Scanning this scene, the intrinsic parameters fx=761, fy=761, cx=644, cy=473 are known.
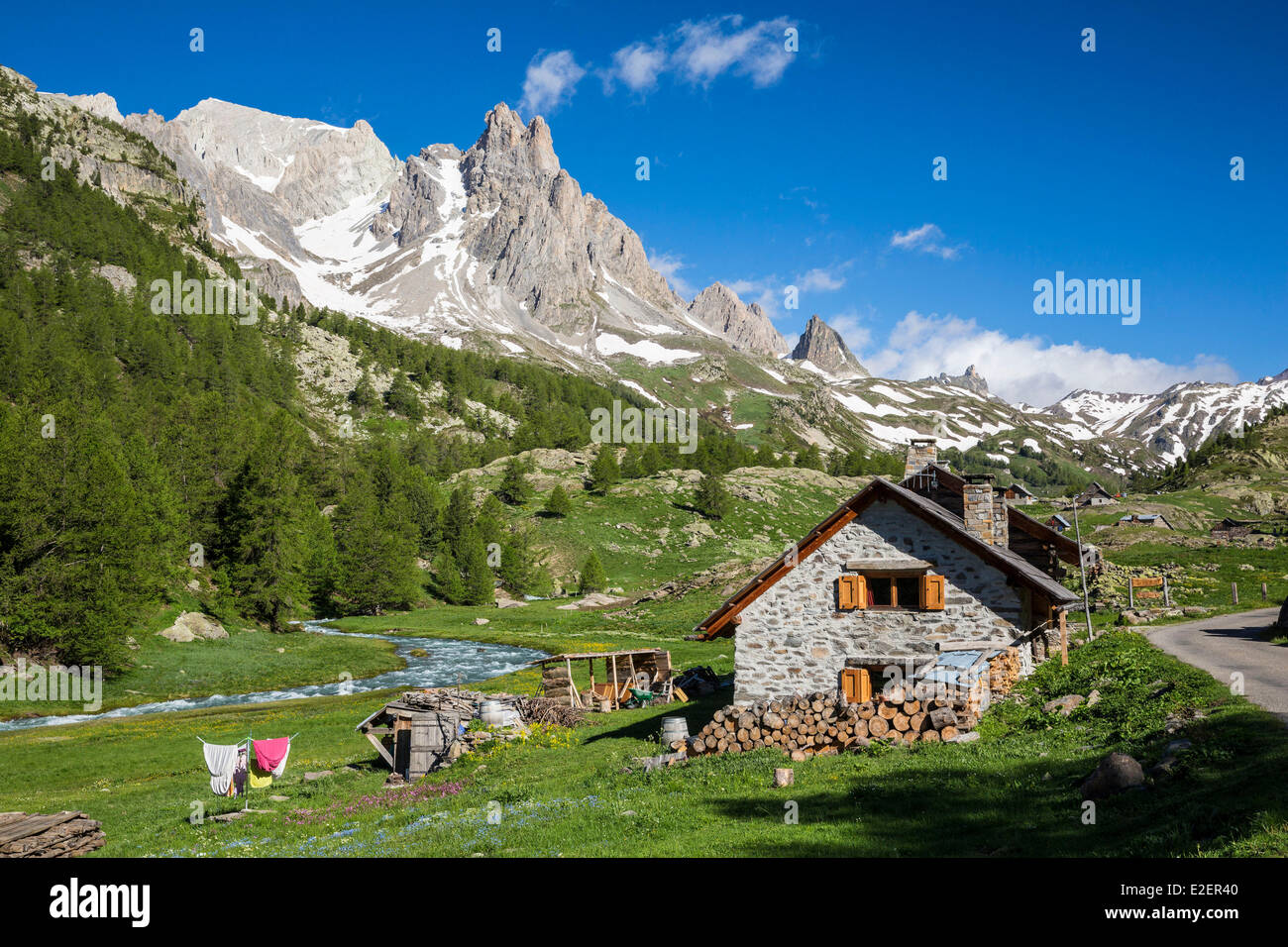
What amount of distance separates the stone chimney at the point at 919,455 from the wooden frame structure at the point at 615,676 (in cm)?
1646

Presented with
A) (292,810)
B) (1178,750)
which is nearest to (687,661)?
(292,810)

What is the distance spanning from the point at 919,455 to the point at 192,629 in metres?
64.4

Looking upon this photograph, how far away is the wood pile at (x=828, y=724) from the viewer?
2108cm

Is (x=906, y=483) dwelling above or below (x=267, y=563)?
above

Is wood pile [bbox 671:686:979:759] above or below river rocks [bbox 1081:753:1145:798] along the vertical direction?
below

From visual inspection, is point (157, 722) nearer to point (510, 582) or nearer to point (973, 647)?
point (973, 647)

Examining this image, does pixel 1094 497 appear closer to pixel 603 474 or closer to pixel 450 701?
pixel 603 474

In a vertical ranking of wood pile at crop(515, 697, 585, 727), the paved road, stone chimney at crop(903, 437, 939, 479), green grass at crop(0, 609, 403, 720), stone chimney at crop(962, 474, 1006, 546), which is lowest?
green grass at crop(0, 609, 403, 720)

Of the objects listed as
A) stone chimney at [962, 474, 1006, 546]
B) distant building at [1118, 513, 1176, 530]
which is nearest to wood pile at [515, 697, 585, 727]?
stone chimney at [962, 474, 1006, 546]

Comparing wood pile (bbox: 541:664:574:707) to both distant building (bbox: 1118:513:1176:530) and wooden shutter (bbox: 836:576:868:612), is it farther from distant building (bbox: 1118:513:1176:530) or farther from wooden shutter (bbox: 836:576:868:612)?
distant building (bbox: 1118:513:1176:530)

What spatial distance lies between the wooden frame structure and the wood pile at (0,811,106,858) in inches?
824

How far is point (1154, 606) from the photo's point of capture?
48.4 meters

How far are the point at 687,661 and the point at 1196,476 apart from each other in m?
120

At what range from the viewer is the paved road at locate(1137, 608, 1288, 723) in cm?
1892
